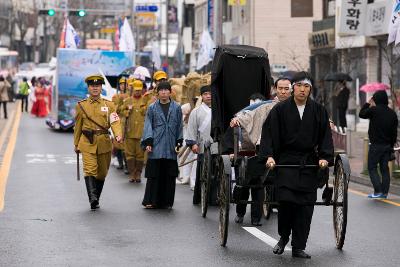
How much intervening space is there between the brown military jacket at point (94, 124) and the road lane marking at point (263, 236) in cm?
317

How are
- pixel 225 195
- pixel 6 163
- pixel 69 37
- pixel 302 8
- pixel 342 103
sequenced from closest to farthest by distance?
pixel 225 195 < pixel 6 163 < pixel 342 103 < pixel 69 37 < pixel 302 8

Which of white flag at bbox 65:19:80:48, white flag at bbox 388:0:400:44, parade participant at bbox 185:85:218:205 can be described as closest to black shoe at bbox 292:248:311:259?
parade participant at bbox 185:85:218:205

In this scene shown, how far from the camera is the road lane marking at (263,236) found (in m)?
13.0

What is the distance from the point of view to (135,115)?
22.4 m

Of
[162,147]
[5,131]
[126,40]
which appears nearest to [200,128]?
[162,147]

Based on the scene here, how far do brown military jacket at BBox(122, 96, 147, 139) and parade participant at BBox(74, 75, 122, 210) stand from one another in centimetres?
544

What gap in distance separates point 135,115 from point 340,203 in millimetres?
10442

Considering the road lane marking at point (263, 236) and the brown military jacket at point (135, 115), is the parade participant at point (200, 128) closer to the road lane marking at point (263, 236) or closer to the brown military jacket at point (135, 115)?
the road lane marking at point (263, 236)

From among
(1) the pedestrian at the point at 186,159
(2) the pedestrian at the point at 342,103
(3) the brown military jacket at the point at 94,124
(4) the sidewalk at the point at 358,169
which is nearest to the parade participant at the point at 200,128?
(3) the brown military jacket at the point at 94,124

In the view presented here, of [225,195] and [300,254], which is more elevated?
[225,195]

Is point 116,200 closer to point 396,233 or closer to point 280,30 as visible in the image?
point 396,233

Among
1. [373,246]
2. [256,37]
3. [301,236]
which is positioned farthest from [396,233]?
[256,37]

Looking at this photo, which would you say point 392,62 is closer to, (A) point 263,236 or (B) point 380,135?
(B) point 380,135

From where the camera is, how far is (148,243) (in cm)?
1293
